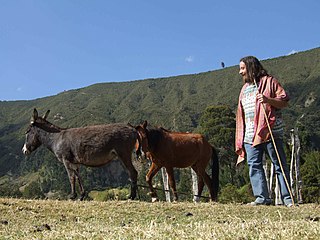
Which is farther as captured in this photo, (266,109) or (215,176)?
(215,176)

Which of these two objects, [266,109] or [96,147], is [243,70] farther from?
[96,147]

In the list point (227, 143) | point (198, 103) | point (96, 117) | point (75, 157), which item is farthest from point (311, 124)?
point (75, 157)

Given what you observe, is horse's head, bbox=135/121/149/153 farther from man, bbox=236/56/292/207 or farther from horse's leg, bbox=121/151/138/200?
man, bbox=236/56/292/207

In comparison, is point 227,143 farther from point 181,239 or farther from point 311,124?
point 311,124

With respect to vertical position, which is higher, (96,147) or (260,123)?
(260,123)

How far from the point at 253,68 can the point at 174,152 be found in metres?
3.74

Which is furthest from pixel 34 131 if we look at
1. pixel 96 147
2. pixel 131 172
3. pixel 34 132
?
pixel 131 172

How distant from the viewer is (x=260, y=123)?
8117mm

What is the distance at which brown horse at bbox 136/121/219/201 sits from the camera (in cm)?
1115

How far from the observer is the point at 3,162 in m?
182

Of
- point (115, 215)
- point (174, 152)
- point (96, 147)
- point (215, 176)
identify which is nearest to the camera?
point (115, 215)

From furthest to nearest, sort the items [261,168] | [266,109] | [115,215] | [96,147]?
[96,147] → [261,168] → [266,109] → [115,215]

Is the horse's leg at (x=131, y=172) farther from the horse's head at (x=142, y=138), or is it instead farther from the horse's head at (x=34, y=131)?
the horse's head at (x=34, y=131)

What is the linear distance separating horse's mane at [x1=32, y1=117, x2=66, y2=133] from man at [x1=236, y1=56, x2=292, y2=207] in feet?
16.4
